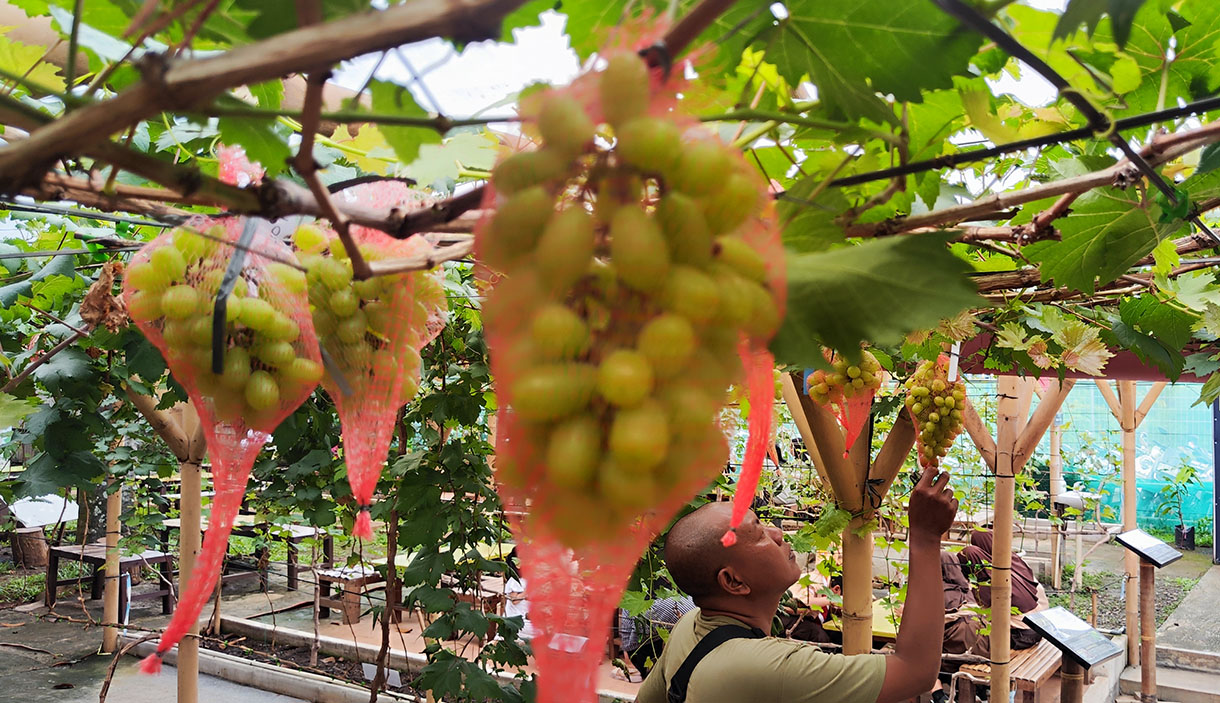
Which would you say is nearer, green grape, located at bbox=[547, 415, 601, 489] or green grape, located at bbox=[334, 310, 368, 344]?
green grape, located at bbox=[547, 415, 601, 489]

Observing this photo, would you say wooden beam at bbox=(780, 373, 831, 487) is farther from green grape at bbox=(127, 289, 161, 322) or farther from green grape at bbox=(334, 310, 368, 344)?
green grape at bbox=(127, 289, 161, 322)

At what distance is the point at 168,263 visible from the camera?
0.90 metres

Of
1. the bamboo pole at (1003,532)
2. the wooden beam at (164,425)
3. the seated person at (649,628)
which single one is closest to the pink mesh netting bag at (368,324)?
the wooden beam at (164,425)

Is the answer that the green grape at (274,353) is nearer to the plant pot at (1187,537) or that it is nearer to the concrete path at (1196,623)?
the concrete path at (1196,623)

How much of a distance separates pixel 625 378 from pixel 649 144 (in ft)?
0.37

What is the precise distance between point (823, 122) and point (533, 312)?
289 millimetres

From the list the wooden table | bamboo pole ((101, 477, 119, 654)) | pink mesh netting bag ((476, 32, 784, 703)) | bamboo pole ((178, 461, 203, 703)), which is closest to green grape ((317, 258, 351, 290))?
pink mesh netting bag ((476, 32, 784, 703))

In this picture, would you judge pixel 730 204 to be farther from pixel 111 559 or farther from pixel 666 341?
pixel 111 559

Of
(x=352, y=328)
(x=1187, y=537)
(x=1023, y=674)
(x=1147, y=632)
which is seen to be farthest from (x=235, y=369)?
(x=1187, y=537)

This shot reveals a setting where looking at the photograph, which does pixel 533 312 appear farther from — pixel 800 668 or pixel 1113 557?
pixel 1113 557

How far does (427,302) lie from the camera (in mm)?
1101

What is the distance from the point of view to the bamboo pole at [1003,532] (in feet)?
11.3

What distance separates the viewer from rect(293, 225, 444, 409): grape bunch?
954 mm

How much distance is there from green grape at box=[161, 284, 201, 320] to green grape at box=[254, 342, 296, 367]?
74 millimetres
